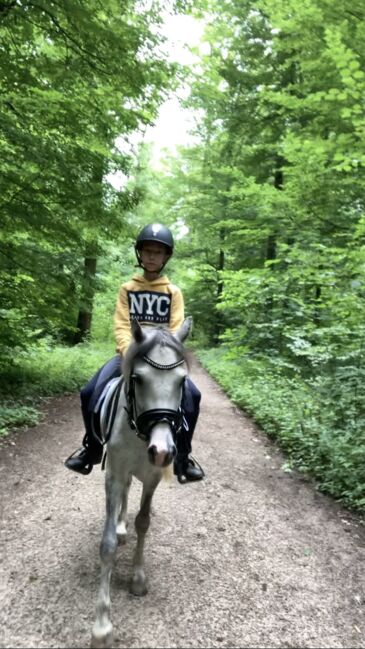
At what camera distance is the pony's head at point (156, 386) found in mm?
2514

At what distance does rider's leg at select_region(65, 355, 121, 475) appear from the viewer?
383 cm

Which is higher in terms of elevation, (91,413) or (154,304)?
(154,304)

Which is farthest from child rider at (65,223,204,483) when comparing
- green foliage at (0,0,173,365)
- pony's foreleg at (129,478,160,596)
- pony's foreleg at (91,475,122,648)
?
green foliage at (0,0,173,365)

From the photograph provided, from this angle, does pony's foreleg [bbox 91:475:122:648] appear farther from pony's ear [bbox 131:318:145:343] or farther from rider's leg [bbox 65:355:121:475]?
pony's ear [bbox 131:318:145:343]

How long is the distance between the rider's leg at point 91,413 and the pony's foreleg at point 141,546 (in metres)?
0.74

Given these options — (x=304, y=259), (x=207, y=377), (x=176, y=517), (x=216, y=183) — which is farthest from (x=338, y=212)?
(x=216, y=183)

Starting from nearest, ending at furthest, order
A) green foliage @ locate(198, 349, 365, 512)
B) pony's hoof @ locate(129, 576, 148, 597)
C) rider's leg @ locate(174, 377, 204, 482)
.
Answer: pony's hoof @ locate(129, 576, 148, 597) < rider's leg @ locate(174, 377, 204, 482) < green foliage @ locate(198, 349, 365, 512)

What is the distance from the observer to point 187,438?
3.68 m

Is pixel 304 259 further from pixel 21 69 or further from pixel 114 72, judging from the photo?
pixel 21 69

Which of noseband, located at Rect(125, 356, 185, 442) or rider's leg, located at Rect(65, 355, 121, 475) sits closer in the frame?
noseband, located at Rect(125, 356, 185, 442)

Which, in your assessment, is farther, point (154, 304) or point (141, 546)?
point (154, 304)

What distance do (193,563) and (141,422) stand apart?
209cm

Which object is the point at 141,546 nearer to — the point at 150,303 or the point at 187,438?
the point at 187,438

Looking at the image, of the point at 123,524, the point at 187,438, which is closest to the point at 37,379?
the point at 123,524
